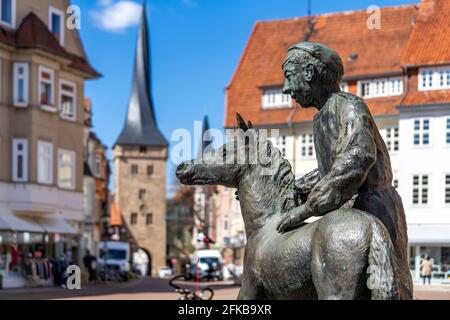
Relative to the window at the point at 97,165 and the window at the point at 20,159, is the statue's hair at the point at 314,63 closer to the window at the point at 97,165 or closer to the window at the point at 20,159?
the window at the point at 20,159

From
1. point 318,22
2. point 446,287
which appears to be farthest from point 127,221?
point 446,287

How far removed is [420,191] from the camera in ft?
152

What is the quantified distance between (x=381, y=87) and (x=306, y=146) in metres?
5.42

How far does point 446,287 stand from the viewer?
39.4 metres

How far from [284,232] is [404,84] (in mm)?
44465

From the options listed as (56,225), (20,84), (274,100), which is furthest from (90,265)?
(274,100)

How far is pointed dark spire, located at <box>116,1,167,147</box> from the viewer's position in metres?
103

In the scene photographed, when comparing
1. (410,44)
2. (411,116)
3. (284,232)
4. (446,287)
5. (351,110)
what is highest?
(410,44)

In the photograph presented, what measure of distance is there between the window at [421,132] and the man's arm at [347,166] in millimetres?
42735

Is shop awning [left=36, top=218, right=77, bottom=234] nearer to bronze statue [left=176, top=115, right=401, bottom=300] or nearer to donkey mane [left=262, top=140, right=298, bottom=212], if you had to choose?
bronze statue [left=176, top=115, right=401, bottom=300]

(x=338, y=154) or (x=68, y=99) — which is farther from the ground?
(x=68, y=99)

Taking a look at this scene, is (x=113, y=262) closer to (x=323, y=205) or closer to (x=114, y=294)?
(x=114, y=294)

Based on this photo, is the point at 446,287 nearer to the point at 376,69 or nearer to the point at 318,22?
the point at 376,69

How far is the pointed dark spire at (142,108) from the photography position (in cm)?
10281
